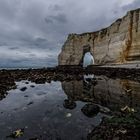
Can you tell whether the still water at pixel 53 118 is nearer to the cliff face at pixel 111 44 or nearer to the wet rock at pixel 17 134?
the wet rock at pixel 17 134

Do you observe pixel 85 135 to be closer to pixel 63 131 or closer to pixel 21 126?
pixel 63 131

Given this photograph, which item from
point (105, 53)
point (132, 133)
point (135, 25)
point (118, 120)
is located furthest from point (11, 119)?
point (105, 53)

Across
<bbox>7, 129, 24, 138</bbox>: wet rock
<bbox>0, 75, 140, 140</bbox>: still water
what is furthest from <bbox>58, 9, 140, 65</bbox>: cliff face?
<bbox>7, 129, 24, 138</bbox>: wet rock

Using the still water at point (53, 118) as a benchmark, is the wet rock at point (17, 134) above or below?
above

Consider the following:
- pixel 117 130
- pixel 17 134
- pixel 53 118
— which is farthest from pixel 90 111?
pixel 17 134

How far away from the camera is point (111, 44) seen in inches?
2071

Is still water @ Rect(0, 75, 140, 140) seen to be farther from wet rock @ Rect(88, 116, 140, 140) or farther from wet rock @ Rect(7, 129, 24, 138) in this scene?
wet rock @ Rect(88, 116, 140, 140)

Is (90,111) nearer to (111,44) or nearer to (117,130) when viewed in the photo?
(117,130)

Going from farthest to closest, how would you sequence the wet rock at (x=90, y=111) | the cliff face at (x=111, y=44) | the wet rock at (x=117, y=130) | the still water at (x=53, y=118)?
the cliff face at (x=111, y=44)
the wet rock at (x=90, y=111)
the still water at (x=53, y=118)
the wet rock at (x=117, y=130)

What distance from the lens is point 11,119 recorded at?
7.88 meters

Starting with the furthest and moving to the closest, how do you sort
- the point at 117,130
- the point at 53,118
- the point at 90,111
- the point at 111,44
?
the point at 111,44 → the point at 90,111 → the point at 53,118 → the point at 117,130

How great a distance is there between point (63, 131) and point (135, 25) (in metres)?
39.3

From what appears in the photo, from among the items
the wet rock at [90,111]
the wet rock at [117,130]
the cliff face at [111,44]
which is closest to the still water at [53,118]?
the wet rock at [90,111]

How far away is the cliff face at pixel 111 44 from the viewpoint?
139 feet
